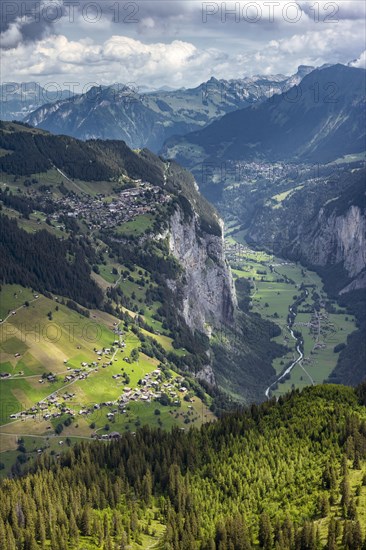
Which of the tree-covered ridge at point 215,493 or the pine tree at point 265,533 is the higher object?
the pine tree at point 265,533

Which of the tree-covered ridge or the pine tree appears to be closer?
the pine tree

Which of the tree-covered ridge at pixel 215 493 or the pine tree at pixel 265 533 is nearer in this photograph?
the pine tree at pixel 265 533

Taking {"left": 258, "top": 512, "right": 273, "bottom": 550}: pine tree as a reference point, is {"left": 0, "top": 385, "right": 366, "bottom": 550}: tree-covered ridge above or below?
below

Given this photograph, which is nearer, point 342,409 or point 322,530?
point 322,530

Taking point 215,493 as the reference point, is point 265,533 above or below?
above

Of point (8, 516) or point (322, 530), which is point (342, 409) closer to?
point (322, 530)

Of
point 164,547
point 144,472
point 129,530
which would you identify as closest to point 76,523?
point 129,530

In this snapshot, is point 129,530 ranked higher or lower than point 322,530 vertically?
lower

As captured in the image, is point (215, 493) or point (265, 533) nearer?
point (265, 533)
